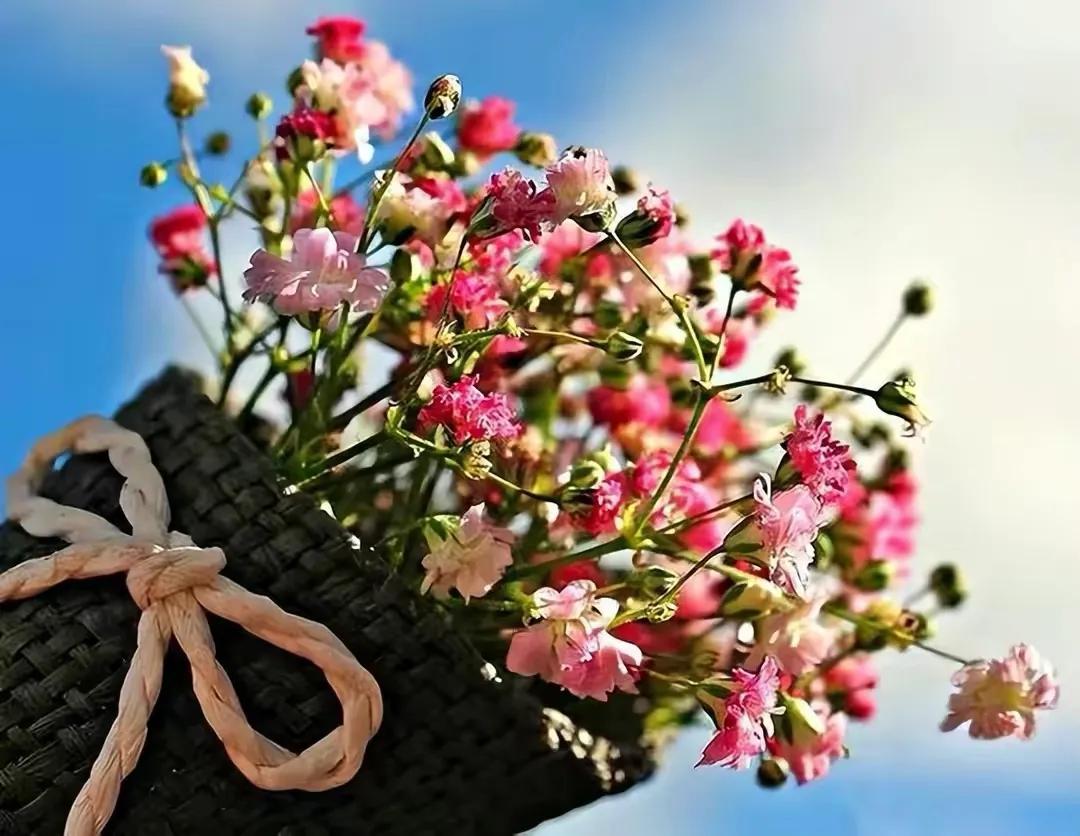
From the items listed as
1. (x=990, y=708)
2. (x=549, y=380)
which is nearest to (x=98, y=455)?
(x=549, y=380)

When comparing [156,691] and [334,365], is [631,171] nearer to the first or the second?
[334,365]

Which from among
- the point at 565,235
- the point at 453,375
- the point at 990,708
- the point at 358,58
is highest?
the point at 358,58

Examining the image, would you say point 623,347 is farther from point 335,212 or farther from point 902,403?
point 335,212

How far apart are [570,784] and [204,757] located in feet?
0.50

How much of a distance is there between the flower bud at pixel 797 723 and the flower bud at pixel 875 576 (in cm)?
15

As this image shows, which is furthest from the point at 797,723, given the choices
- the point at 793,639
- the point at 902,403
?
the point at 902,403

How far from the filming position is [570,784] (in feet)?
2.00

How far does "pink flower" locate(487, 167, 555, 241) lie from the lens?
54 cm

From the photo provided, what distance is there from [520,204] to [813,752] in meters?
0.26

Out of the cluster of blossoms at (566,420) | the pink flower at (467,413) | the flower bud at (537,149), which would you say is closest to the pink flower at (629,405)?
the cluster of blossoms at (566,420)

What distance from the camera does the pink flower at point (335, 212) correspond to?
721 mm

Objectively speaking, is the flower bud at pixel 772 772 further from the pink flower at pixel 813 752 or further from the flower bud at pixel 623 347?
the flower bud at pixel 623 347

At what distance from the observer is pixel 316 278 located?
1.77 ft

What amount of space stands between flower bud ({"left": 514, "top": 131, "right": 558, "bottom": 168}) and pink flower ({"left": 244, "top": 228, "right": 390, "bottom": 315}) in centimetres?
18
